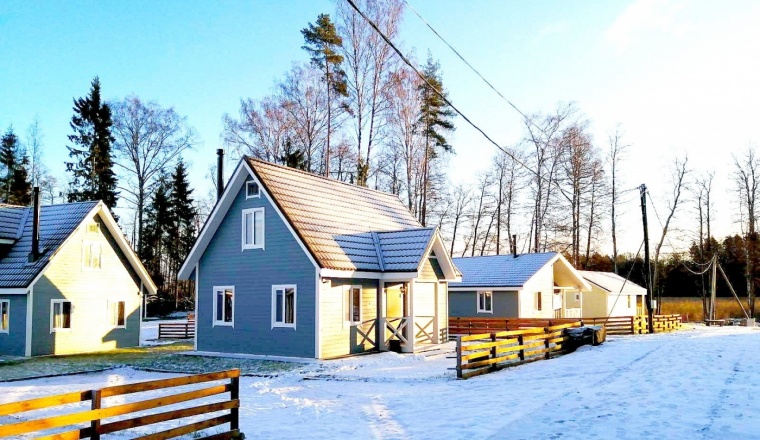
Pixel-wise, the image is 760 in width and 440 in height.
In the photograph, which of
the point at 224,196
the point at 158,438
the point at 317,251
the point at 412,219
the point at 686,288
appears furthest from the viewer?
the point at 686,288

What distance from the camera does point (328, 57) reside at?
38156 mm

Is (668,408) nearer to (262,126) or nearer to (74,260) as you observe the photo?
(74,260)

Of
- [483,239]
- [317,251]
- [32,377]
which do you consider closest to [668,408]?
[317,251]

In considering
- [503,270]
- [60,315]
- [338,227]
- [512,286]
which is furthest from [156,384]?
[503,270]

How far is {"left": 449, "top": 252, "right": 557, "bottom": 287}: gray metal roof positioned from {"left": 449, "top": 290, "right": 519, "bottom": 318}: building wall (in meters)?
0.55

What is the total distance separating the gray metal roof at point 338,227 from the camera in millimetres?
21531

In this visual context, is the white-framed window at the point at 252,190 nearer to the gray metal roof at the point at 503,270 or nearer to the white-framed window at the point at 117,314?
the white-framed window at the point at 117,314

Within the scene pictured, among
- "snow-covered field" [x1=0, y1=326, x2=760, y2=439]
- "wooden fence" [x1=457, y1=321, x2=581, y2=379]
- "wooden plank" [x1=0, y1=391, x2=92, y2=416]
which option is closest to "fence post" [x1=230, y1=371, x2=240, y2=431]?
"snow-covered field" [x1=0, y1=326, x2=760, y2=439]

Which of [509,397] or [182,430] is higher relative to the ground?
[182,430]

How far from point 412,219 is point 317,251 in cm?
910

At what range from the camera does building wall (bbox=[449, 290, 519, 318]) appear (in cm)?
3447

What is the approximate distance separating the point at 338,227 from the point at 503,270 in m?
15.7

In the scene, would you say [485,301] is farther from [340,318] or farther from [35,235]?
[35,235]

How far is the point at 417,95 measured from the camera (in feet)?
130
